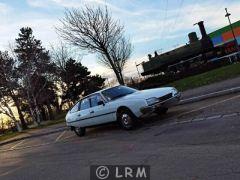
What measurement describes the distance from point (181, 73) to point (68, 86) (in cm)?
2227

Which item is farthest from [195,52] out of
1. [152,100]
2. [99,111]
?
[152,100]

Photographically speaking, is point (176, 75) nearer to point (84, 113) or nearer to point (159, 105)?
point (84, 113)

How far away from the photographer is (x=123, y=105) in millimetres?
13203

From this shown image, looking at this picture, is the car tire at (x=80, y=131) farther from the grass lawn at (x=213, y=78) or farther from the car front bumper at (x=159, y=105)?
the grass lawn at (x=213, y=78)

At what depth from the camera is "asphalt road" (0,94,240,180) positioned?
706 centimetres

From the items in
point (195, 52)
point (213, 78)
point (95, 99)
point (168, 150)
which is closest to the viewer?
point (168, 150)

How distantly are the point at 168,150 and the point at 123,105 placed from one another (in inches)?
176

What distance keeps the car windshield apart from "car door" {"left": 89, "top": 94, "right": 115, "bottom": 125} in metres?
0.22

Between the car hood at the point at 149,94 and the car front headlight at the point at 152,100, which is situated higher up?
the car hood at the point at 149,94

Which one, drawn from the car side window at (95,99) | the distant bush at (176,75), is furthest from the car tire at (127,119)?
the distant bush at (176,75)

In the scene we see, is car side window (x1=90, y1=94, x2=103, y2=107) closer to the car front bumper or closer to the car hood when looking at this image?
the car hood

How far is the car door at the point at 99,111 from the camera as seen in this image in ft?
45.8

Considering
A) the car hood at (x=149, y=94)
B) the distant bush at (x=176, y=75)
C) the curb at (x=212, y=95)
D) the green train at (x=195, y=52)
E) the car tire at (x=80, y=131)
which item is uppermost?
the green train at (x=195, y=52)

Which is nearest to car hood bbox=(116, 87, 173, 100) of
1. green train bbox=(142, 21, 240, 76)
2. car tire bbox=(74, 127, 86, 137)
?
car tire bbox=(74, 127, 86, 137)
